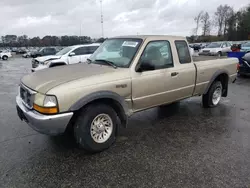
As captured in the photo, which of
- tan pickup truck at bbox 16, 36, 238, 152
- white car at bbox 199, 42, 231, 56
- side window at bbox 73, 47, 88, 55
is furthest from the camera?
white car at bbox 199, 42, 231, 56

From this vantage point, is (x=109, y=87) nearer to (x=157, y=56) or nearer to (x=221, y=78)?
(x=157, y=56)

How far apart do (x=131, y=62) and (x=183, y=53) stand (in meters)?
1.52

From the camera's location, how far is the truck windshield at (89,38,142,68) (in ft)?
13.1

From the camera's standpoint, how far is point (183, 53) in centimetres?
479

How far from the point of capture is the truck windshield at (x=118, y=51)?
3997mm

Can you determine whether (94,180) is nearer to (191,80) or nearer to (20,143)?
(20,143)

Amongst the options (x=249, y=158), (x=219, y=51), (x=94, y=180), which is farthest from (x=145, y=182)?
(x=219, y=51)

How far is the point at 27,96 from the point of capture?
3.46 m

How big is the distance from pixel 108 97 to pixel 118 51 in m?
1.21

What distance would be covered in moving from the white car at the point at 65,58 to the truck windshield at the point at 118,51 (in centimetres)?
753

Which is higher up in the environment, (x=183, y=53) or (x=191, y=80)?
(x=183, y=53)

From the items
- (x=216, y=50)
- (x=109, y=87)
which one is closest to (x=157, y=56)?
(x=109, y=87)

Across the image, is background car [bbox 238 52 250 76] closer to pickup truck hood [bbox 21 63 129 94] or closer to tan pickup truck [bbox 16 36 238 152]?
tan pickup truck [bbox 16 36 238 152]

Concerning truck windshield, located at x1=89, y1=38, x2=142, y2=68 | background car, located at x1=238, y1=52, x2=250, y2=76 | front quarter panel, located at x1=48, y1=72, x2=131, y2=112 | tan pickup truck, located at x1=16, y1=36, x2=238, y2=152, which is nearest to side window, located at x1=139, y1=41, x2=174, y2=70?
tan pickup truck, located at x1=16, y1=36, x2=238, y2=152
